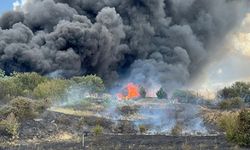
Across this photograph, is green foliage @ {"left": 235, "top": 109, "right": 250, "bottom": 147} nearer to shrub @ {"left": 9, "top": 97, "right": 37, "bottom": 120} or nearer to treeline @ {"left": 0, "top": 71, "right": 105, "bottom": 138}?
treeline @ {"left": 0, "top": 71, "right": 105, "bottom": 138}

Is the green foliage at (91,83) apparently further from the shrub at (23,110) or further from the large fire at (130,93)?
the shrub at (23,110)

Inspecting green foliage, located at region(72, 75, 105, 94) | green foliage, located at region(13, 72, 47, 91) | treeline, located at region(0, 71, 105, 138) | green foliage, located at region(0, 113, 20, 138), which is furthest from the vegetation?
green foliage, located at region(72, 75, 105, 94)

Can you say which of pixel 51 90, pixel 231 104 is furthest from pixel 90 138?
pixel 231 104

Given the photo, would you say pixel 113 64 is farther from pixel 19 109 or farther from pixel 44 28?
pixel 19 109

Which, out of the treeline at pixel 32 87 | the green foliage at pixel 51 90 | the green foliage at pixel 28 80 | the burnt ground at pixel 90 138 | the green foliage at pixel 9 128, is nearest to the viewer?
the burnt ground at pixel 90 138

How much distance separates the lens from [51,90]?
69.7 m

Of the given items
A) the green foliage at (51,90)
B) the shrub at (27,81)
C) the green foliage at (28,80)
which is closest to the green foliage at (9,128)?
the green foliage at (51,90)

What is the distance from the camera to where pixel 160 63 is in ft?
372

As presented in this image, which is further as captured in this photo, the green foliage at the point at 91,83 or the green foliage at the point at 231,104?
the green foliage at the point at 91,83

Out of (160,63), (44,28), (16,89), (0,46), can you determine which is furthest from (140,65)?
(16,89)

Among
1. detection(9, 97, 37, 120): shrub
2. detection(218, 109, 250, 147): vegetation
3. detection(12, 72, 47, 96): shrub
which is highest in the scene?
detection(12, 72, 47, 96): shrub

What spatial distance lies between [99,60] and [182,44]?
26.3 metres

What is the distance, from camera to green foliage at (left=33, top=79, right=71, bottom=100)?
6800 cm

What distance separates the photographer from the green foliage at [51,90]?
6800 centimetres
